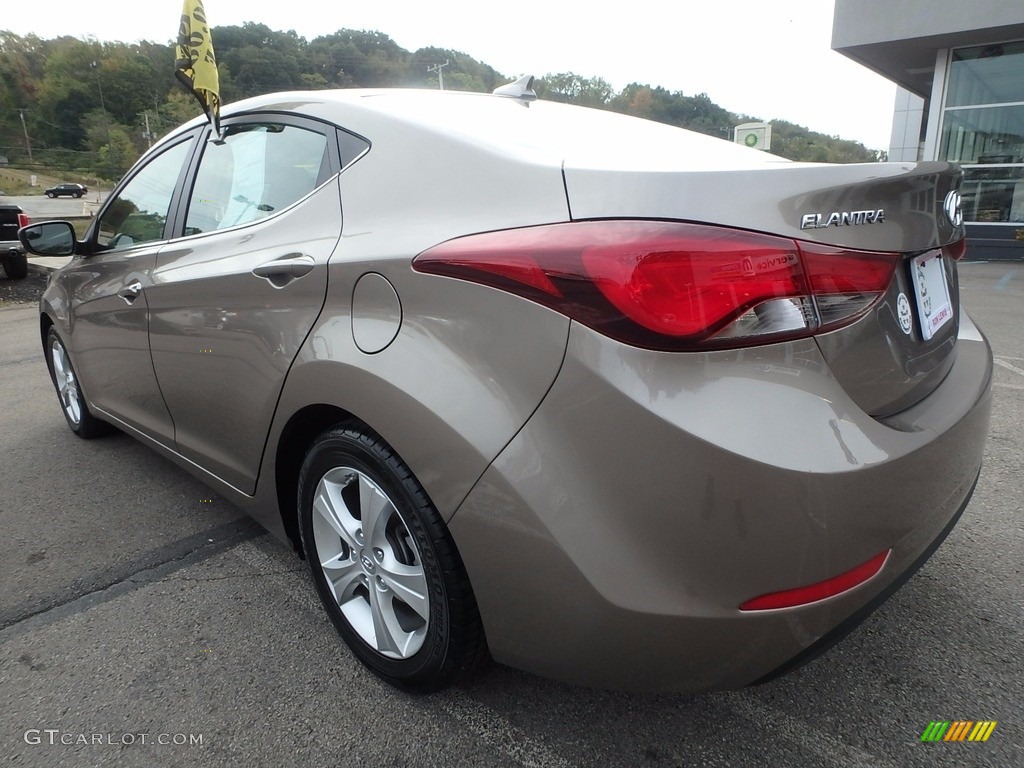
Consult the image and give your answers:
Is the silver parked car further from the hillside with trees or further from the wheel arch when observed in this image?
the hillside with trees

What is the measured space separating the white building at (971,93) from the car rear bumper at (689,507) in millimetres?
15202

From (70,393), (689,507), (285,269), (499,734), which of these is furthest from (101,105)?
(689,507)

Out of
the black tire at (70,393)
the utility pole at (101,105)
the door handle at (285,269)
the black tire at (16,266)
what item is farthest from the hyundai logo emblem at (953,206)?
the utility pole at (101,105)

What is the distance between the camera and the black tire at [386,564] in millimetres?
1531

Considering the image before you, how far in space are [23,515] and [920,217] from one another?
11.3ft

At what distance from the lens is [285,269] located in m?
1.83

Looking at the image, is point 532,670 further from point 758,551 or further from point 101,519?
point 101,519

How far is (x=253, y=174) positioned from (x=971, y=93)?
16.5 m

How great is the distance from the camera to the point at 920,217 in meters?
1.49

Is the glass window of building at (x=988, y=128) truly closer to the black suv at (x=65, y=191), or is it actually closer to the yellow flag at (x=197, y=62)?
the yellow flag at (x=197, y=62)

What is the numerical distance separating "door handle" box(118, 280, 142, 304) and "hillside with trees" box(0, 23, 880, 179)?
1606 inches

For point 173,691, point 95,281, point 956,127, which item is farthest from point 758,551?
point 956,127

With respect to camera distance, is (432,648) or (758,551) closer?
(758,551)

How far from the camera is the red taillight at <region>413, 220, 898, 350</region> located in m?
1.20
